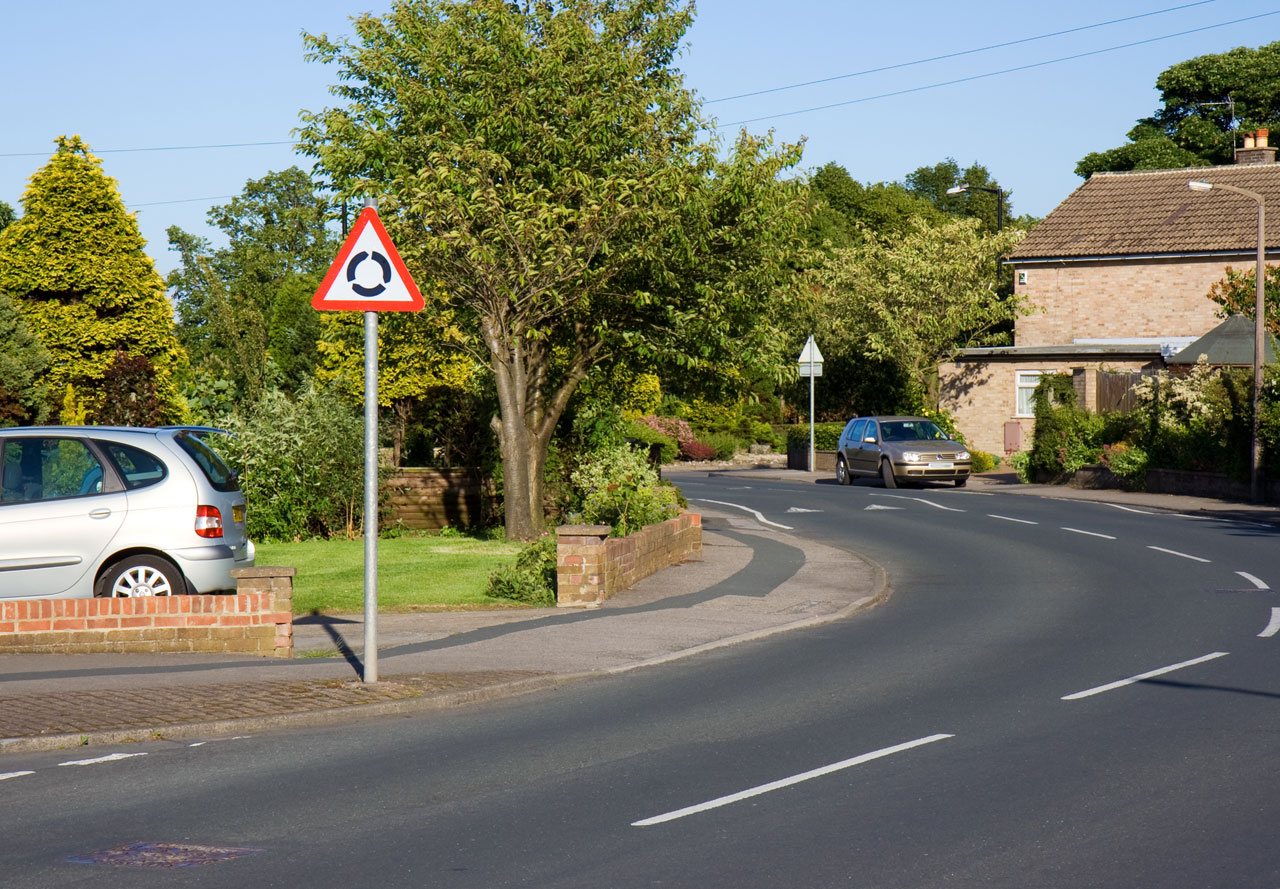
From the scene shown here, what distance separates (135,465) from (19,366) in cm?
1681

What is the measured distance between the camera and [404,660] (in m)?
11.0

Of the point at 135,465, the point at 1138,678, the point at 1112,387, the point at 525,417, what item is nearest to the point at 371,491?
the point at 135,465

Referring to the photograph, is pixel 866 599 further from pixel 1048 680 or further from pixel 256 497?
pixel 256 497

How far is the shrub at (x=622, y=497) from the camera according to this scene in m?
17.5

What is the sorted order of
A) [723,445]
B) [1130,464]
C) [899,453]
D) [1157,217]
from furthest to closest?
1. [723,445]
2. [1157,217]
3. [899,453]
4. [1130,464]

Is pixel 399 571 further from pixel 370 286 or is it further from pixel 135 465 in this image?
pixel 370 286

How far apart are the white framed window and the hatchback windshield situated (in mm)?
10991

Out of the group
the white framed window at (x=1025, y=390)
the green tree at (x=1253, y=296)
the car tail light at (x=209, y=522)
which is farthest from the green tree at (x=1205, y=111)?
the car tail light at (x=209, y=522)

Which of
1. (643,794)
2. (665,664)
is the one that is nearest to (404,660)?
(665,664)

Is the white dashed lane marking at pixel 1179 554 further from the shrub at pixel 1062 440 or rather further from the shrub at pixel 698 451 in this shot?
the shrub at pixel 698 451

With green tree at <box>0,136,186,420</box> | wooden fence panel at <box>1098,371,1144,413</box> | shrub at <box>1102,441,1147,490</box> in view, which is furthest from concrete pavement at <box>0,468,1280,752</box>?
wooden fence panel at <box>1098,371,1144,413</box>

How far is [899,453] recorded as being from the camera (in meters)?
35.2

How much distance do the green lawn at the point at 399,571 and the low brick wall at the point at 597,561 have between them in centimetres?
64

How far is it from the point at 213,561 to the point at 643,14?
11.9 m
